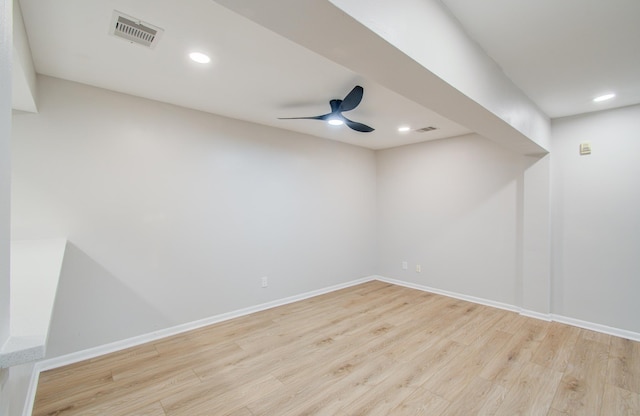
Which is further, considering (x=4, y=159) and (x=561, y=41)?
(x=561, y=41)

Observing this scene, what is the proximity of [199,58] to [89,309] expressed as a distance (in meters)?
2.43

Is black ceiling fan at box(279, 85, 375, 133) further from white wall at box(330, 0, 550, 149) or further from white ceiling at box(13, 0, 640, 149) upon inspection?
white wall at box(330, 0, 550, 149)

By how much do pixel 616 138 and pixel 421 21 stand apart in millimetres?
3303

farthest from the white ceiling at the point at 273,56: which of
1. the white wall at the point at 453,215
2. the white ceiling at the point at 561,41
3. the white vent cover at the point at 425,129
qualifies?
the white wall at the point at 453,215

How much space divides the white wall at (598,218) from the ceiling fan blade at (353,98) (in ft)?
9.14

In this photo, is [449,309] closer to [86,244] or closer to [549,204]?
[549,204]

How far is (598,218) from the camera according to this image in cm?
335

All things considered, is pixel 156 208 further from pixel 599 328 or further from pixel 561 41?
pixel 599 328

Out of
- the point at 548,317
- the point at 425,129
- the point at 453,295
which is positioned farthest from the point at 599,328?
the point at 425,129

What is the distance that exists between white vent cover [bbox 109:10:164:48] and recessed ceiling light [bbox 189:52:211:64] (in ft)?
0.79

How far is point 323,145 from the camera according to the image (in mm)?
4633

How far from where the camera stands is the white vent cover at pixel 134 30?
1735mm

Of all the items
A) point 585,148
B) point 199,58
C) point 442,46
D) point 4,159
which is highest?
point 199,58

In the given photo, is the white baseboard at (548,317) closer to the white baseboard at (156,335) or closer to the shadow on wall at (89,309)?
the white baseboard at (156,335)
